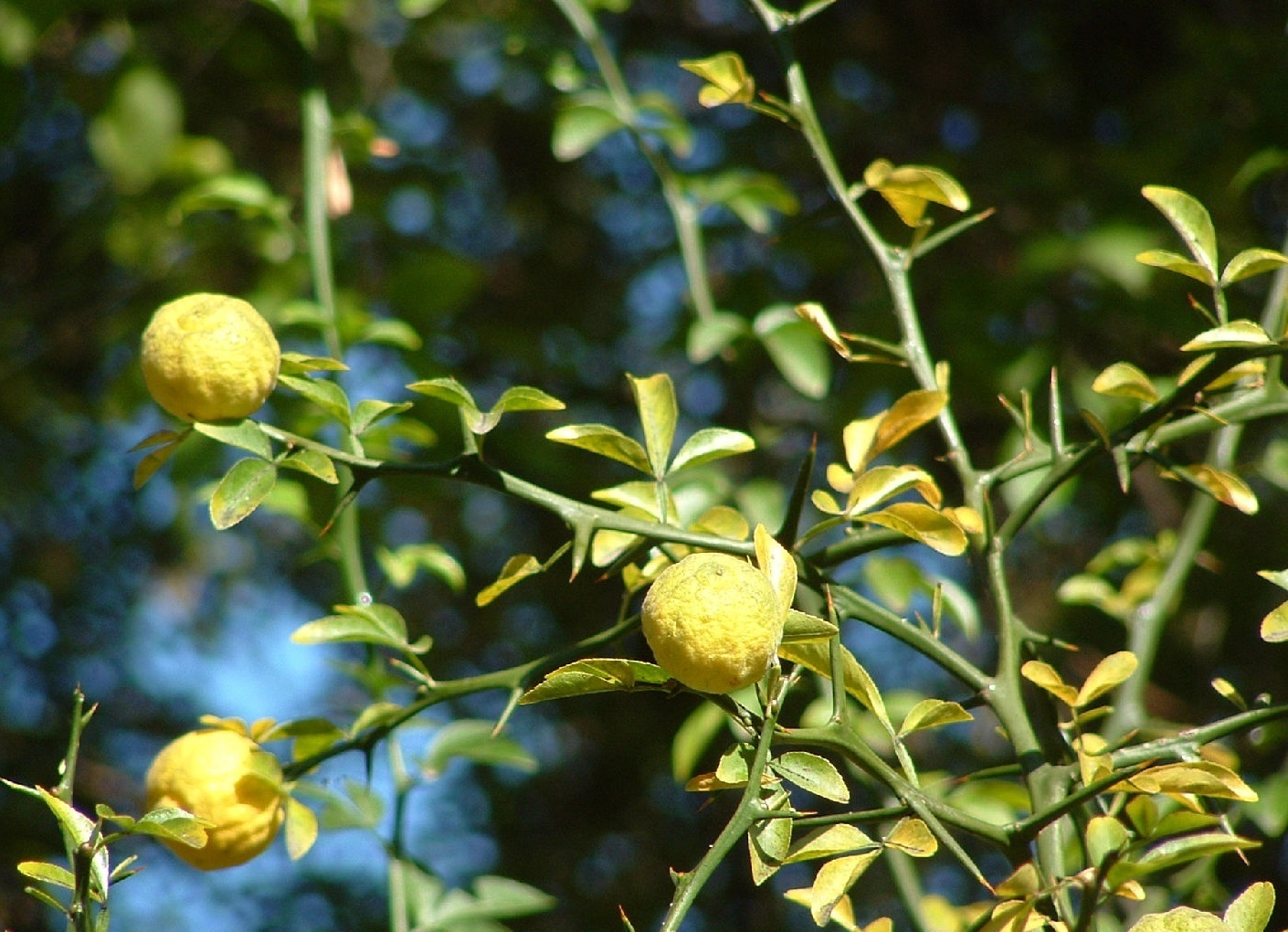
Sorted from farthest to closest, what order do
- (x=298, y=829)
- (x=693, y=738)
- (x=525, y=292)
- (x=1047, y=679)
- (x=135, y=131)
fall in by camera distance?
(x=525, y=292) < (x=135, y=131) < (x=693, y=738) < (x=298, y=829) < (x=1047, y=679)

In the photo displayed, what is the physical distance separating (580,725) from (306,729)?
1410 mm

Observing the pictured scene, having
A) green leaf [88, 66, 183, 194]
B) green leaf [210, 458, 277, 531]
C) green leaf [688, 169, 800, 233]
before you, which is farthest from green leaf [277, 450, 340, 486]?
green leaf [88, 66, 183, 194]

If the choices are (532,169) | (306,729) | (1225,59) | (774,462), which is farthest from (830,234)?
(306,729)

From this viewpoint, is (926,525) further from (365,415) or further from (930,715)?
(365,415)

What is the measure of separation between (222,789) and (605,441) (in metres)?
0.27

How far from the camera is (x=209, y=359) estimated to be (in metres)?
0.55

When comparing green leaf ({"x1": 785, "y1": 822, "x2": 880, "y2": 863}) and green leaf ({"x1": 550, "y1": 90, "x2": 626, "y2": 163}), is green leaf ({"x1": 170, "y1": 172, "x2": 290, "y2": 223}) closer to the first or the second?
green leaf ({"x1": 550, "y1": 90, "x2": 626, "y2": 163})

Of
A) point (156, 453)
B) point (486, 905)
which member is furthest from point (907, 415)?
point (486, 905)

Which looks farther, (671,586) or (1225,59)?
(1225,59)

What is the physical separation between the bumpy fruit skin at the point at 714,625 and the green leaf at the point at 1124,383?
0.23m

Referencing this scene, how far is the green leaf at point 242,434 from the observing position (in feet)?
1.83

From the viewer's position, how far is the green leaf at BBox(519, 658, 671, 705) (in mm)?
465

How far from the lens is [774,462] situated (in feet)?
5.27

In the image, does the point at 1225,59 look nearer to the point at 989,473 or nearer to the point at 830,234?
the point at 830,234
